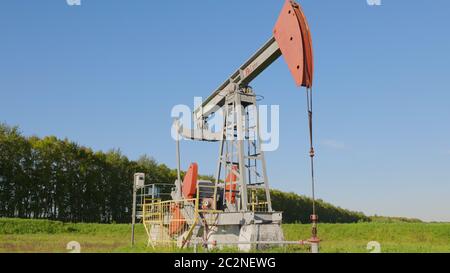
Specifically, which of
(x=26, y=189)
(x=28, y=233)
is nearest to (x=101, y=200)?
(x=26, y=189)

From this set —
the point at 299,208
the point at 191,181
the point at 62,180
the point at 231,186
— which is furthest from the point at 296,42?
the point at 299,208

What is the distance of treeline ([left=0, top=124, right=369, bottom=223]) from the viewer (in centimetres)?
2722

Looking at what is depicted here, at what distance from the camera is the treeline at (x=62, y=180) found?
2722cm

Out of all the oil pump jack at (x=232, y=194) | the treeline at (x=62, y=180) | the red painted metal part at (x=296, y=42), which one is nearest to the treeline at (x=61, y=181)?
the treeline at (x=62, y=180)

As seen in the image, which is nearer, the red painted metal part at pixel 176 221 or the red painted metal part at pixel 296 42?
the red painted metal part at pixel 296 42

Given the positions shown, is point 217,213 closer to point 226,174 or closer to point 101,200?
point 226,174

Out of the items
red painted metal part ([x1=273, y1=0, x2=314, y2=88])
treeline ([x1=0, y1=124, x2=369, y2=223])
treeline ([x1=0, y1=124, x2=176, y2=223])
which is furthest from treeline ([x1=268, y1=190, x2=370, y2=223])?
red painted metal part ([x1=273, y1=0, x2=314, y2=88])

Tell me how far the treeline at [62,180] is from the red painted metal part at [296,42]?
74.6ft

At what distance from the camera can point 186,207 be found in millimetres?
11359

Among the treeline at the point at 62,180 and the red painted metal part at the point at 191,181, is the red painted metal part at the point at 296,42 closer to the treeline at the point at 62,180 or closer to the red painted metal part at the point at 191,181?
the red painted metal part at the point at 191,181

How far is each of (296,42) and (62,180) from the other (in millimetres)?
23872

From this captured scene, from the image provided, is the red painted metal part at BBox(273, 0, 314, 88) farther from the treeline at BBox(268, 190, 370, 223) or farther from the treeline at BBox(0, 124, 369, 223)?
the treeline at BBox(268, 190, 370, 223)

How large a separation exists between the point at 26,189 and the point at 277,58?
2191 centimetres
